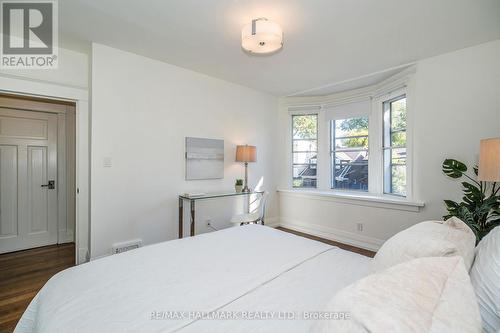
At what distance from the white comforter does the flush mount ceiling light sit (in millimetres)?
1657

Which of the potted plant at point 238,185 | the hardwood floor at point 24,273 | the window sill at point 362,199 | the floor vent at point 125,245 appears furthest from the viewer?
the potted plant at point 238,185

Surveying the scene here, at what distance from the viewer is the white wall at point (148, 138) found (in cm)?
260

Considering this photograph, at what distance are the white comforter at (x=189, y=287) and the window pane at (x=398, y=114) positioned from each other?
262 cm

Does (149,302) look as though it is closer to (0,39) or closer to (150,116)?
(150,116)

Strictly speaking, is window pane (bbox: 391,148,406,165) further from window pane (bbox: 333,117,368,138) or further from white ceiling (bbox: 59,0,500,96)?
white ceiling (bbox: 59,0,500,96)

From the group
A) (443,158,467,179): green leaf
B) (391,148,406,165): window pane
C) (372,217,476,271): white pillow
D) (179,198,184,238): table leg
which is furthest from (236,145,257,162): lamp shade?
(372,217,476,271): white pillow

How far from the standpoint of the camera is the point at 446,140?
8.83 feet

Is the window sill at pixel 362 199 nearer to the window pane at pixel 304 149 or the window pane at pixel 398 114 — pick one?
the window pane at pixel 304 149

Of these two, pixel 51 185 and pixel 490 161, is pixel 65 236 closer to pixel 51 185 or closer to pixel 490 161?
pixel 51 185

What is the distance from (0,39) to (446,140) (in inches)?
193

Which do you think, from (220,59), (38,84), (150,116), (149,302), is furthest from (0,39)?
(149,302)

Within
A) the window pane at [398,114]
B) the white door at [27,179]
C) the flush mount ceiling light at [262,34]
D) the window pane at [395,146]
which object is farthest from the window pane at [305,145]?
the white door at [27,179]

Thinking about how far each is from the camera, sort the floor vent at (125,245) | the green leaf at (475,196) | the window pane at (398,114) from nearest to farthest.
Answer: the green leaf at (475,196)
the floor vent at (125,245)
the window pane at (398,114)

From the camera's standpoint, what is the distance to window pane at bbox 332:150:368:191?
385 centimetres
